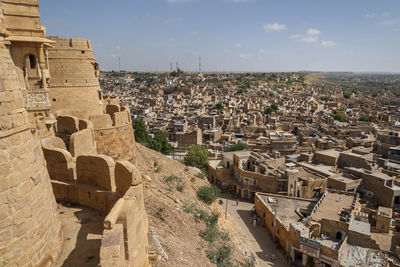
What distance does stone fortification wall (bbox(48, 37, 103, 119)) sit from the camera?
12.3m

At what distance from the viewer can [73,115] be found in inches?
495

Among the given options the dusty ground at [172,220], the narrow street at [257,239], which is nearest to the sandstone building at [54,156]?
the dusty ground at [172,220]

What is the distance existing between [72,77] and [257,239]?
53.3 feet

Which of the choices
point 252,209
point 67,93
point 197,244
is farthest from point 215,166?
point 67,93

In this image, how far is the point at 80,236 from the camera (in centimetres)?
635

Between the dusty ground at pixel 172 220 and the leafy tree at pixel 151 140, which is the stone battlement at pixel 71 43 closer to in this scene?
the dusty ground at pixel 172 220

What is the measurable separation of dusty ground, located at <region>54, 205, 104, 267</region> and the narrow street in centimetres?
1291

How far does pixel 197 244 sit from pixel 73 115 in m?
8.13

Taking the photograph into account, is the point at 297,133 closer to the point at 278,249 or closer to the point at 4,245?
the point at 278,249

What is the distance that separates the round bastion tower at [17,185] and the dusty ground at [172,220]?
4.27 metres

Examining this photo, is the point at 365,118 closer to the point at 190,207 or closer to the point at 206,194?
the point at 206,194

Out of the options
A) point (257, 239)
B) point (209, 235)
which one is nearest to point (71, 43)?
point (209, 235)

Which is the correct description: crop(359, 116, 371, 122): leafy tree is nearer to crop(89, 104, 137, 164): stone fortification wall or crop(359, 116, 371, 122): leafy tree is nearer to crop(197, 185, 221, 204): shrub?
crop(197, 185, 221, 204): shrub

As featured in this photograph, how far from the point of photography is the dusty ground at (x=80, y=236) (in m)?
5.60
